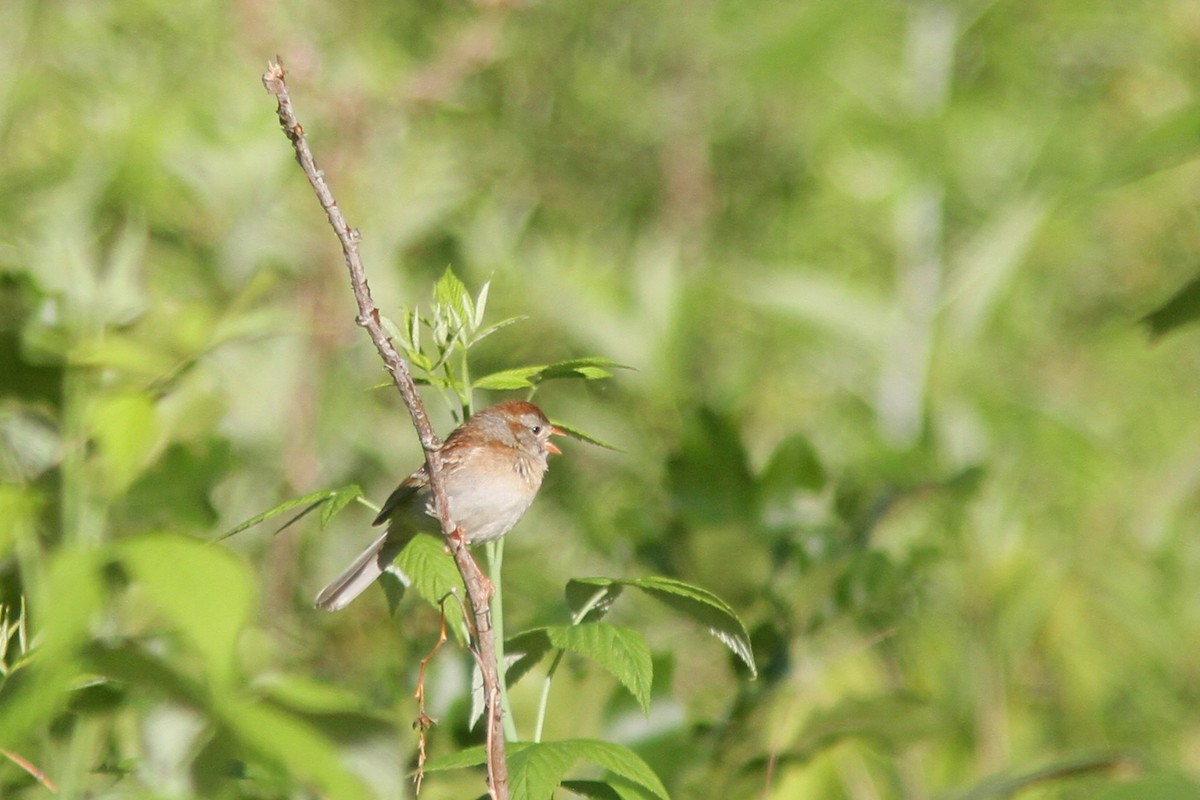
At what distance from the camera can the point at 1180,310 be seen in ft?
3.93

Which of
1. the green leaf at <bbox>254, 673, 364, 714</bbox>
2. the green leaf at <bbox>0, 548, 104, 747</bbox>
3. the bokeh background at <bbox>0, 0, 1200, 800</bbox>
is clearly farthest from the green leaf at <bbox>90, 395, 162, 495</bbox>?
the green leaf at <bbox>0, 548, 104, 747</bbox>

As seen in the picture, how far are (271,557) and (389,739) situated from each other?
5.12 ft

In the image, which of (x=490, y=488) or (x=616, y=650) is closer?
(x=616, y=650)

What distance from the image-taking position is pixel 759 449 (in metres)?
3.70

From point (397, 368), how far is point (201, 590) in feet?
1.26

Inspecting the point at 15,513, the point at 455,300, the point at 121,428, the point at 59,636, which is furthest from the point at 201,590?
the point at 121,428

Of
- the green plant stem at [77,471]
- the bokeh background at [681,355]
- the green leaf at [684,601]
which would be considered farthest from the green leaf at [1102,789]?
the green plant stem at [77,471]

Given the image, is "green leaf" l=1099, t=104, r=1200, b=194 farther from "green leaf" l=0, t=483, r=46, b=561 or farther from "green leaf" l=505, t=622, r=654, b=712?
"green leaf" l=0, t=483, r=46, b=561

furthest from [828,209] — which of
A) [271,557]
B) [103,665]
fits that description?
[103,665]

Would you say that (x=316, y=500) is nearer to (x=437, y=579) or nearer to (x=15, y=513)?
(x=437, y=579)

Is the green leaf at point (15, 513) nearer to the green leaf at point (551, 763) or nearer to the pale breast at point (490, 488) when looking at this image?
the green leaf at point (551, 763)

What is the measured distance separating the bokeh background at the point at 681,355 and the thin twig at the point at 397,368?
231mm

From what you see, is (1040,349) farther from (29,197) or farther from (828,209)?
(29,197)

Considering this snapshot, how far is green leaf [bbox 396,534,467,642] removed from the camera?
4.11ft
